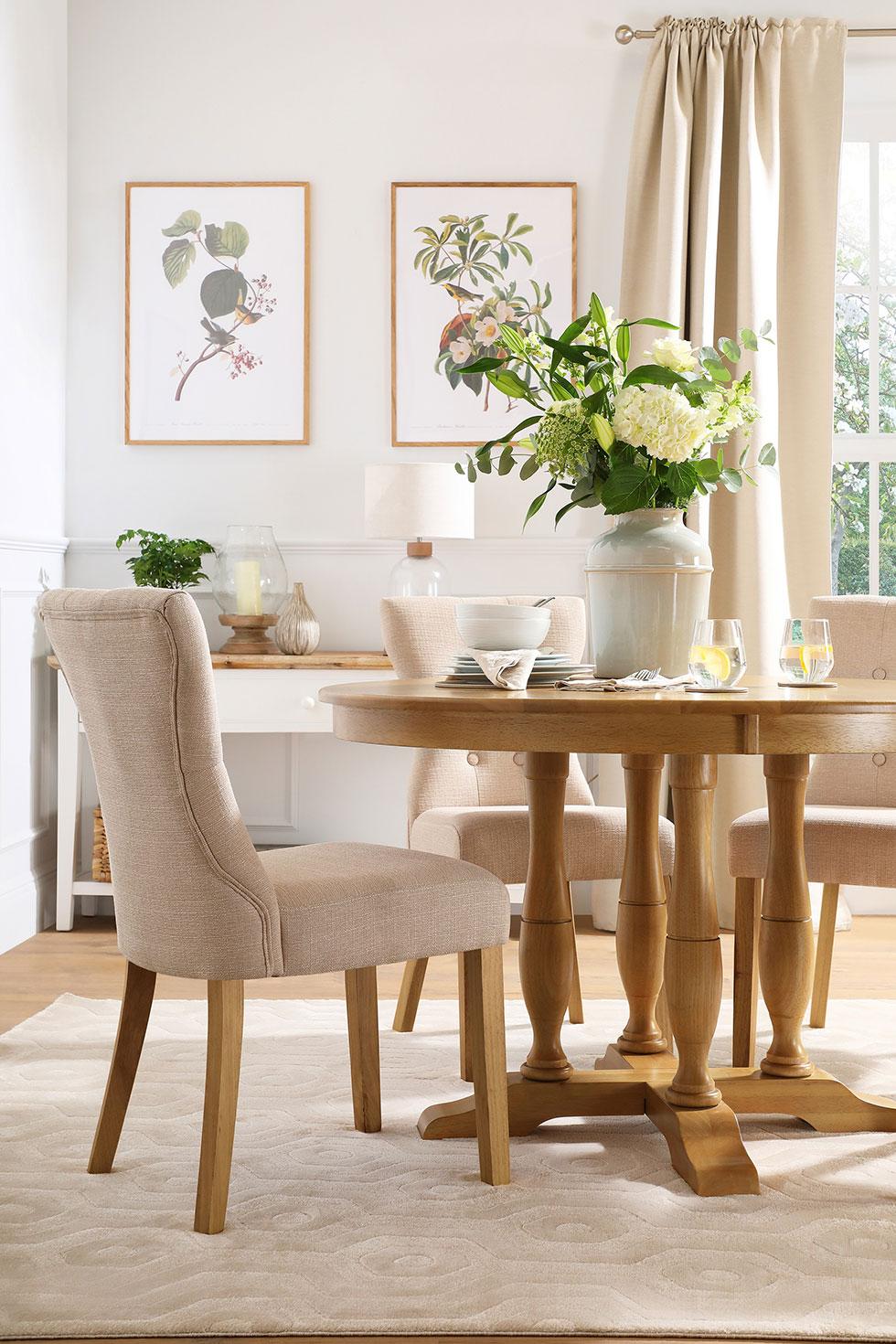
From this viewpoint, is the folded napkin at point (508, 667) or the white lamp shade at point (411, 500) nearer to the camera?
the folded napkin at point (508, 667)

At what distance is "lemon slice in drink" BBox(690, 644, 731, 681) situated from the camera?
6.61 ft

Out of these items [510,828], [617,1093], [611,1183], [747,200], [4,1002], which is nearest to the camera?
[611,1183]

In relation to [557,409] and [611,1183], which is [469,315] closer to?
[557,409]

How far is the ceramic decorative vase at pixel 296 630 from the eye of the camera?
12.9 feet

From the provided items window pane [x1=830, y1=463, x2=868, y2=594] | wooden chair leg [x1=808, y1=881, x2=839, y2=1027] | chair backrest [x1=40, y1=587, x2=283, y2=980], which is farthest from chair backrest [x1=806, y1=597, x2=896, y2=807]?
chair backrest [x1=40, y1=587, x2=283, y2=980]

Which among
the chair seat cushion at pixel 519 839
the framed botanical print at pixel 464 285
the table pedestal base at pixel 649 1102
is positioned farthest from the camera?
the framed botanical print at pixel 464 285

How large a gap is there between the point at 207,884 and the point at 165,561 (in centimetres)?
218

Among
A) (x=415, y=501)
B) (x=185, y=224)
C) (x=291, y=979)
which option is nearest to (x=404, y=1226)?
(x=291, y=979)

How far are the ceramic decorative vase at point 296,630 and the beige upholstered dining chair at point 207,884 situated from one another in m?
1.91

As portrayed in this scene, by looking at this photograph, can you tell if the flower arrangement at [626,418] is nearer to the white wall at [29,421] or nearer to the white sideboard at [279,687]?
the white sideboard at [279,687]

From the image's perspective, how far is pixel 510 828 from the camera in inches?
105

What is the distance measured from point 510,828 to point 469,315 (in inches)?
80.1

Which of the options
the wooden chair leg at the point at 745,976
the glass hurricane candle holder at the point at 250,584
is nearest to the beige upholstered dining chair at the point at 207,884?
the wooden chair leg at the point at 745,976

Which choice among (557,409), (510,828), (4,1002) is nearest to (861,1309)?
(510,828)
